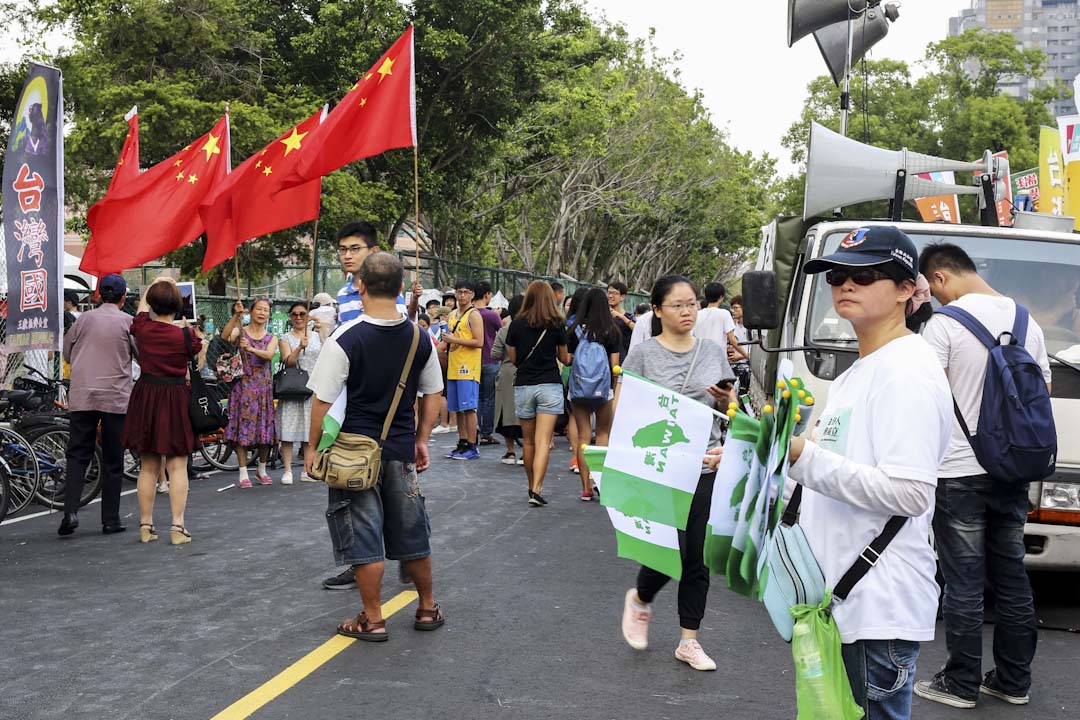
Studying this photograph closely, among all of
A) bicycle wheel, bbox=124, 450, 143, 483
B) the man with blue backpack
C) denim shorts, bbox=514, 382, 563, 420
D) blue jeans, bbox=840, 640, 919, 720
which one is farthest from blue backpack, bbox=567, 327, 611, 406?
blue jeans, bbox=840, 640, 919, 720

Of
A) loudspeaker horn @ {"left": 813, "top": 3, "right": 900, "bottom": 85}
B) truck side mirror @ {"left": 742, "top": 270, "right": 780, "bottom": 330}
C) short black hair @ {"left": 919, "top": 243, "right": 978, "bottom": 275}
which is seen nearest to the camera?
short black hair @ {"left": 919, "top": 243, "right": 978, "bottom": 275}

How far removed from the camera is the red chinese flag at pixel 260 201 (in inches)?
392

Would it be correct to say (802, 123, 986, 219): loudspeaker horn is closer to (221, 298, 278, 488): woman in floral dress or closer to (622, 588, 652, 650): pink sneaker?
(622, 588, 652, 650): pink sneaker

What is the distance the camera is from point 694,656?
5301mm

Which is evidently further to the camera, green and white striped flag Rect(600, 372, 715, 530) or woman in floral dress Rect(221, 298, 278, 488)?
woman in floral dress Rect(221, 298, 278, 488)

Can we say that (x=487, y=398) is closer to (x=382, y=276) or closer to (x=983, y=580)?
(x=382, y=276)

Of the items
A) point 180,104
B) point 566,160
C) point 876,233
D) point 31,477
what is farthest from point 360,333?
point 566,160

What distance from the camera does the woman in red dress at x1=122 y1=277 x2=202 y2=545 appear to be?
820 cm

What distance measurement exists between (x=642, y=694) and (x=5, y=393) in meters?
7.67

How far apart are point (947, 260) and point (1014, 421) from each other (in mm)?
841

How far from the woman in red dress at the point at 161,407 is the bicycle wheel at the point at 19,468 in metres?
1.62

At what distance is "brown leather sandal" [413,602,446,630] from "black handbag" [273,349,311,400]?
566 centimetres

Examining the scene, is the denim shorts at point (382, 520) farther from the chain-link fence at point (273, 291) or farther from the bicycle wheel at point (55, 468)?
the chain-link fence at point (273, 291)

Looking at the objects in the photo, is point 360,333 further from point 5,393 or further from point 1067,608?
point 5,393
